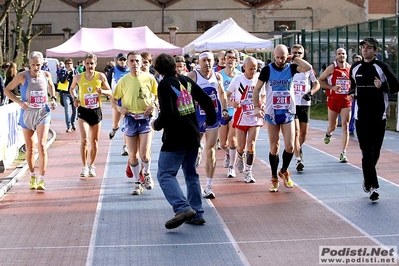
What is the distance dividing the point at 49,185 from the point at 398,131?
1052 centimetres

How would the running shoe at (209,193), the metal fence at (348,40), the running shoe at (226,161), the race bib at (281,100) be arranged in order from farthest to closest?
the metal fence at (348,40), the running shoe at (226,161), the race bib at (281,100), the running shoe at (209,193)

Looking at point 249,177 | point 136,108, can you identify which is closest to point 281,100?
point 249,177

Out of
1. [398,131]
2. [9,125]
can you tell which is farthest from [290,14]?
[9,125]

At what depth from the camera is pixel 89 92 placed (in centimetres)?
1320

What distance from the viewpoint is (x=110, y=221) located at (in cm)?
968

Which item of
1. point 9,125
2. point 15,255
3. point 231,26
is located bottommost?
point 15,255

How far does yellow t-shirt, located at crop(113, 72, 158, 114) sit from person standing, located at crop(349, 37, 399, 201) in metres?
2.97

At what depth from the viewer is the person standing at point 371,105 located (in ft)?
34.0

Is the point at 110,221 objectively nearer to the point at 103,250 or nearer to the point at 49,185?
the point at 103,250

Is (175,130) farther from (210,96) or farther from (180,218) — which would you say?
(210,96)

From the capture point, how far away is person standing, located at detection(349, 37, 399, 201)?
408 inches

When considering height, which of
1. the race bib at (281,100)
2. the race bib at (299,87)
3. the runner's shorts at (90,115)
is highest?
the race bib at (299,87)

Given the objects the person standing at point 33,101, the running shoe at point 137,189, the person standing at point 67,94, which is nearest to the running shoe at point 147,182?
the running shoe at point 137,189

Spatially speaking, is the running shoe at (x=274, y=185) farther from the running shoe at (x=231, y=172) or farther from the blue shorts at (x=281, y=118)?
the running shoe at (x=231, y=172)
